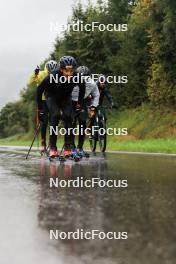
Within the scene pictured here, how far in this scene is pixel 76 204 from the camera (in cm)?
555

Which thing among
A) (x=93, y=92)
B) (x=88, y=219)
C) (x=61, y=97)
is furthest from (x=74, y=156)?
(x=88, y=219)

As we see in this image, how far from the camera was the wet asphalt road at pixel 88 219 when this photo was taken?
10.9ft

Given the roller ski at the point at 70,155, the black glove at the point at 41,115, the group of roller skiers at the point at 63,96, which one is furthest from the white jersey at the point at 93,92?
the roller ski at the point at 70,155

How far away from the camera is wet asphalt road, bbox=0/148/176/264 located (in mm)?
3312

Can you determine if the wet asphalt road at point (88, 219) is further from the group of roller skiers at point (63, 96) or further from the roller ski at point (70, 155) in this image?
the roller ski at point (70, 155)

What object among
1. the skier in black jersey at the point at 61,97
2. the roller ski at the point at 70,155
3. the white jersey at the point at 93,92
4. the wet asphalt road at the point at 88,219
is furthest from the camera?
the white jersey at the point at 93,92

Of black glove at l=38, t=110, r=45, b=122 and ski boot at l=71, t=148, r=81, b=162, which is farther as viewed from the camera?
black glove at l=38, t=110, r=45, b=122

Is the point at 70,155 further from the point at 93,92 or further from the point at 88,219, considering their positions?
the point at 88,219

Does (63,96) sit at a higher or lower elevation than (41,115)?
higher

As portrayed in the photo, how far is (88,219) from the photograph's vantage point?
4.63 metres

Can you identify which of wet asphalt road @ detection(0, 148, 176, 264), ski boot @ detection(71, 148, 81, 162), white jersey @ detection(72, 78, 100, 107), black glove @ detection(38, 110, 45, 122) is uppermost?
white jersey @ detection(72, 78, 100, 107)

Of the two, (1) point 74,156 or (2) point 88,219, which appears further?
(1) point 74,156

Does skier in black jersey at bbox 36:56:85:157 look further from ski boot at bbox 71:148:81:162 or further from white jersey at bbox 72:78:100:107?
white jersey at bbox 72:78:100:107

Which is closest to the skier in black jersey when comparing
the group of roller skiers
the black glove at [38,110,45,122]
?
the group of roller skiers
